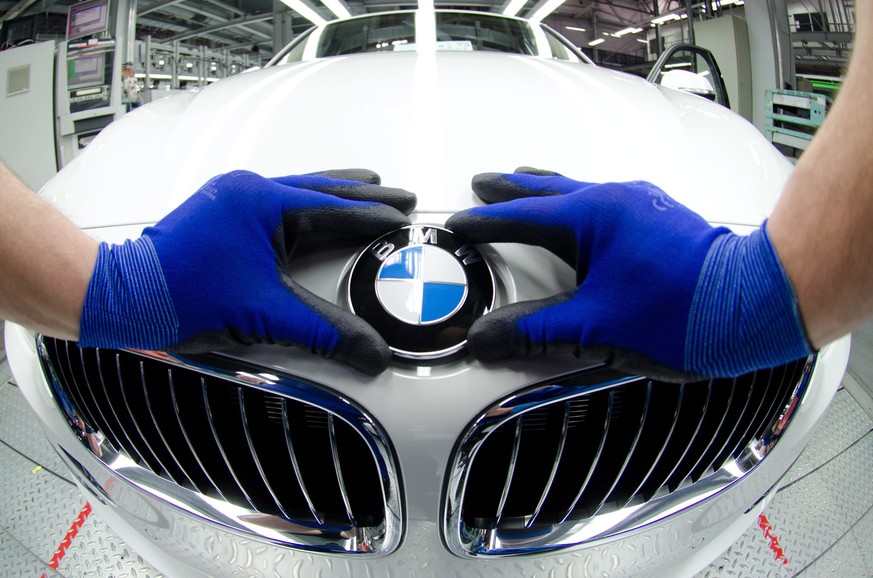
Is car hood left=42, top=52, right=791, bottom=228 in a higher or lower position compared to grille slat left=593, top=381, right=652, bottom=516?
higher

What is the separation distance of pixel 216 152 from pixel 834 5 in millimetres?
3534

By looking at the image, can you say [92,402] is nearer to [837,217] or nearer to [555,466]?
[555,466]

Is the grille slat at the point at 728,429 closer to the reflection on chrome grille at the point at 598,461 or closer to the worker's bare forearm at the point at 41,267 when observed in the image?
the reflection on chrome grille at the point at 598,461

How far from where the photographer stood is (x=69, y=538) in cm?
99

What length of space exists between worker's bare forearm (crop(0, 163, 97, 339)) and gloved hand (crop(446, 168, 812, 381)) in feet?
1.43

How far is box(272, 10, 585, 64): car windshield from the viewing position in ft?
5.69

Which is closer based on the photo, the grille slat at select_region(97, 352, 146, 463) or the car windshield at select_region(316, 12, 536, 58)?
the grille slat at select_region(97, 352, 146, 463)

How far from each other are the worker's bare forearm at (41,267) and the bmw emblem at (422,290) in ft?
0.98

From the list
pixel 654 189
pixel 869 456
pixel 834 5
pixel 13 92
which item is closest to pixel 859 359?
pixel 869 456

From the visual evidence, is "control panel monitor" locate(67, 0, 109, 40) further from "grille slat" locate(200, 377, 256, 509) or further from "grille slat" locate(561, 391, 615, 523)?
"grille slat" locate(561, 391, 615, 523)

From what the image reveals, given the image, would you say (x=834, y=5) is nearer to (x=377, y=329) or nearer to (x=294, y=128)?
(x=294, y=128)

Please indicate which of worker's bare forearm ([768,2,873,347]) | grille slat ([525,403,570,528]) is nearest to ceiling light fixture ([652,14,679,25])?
worker's bare forearm ([768,2,873,347])

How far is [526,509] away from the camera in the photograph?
2.00 ft

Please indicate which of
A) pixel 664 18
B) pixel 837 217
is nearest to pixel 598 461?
pixel 837 217
